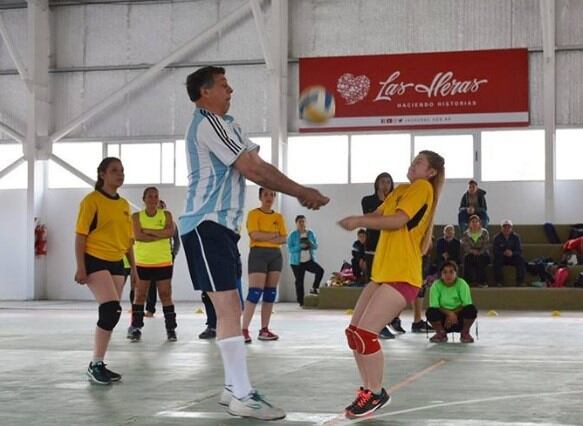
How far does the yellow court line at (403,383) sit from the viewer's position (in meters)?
6.04

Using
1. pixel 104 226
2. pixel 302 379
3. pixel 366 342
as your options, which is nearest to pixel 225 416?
pixel 366 342

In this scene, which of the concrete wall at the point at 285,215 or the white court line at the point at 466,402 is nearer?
the white court line at the point at 466,402

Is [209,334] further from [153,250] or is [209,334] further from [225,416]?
[225,416]

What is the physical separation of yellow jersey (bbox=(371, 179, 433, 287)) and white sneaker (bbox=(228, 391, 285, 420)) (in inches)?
43.9

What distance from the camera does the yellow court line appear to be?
6039 mm

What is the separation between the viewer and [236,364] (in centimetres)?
617

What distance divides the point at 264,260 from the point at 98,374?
4022 millimetres

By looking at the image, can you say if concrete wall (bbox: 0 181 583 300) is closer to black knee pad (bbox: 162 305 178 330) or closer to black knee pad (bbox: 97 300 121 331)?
black knee pad (bbox: 162 305 178 330)

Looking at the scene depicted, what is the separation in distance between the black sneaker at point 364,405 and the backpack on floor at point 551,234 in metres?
16.8

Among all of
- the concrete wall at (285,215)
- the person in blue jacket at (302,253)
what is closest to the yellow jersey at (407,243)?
the person in blue jacket at (302,253)

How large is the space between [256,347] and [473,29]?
14.9m

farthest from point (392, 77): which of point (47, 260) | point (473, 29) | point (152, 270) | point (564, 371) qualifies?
point (564, 371)

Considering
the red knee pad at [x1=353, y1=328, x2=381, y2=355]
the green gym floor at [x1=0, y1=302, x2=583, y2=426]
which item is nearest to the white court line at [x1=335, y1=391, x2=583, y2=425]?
the green gym floor at [x1=0, y1=302, x2=583, y2=426]

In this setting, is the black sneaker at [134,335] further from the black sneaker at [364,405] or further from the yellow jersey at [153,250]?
the black sneaker at [364,405]
